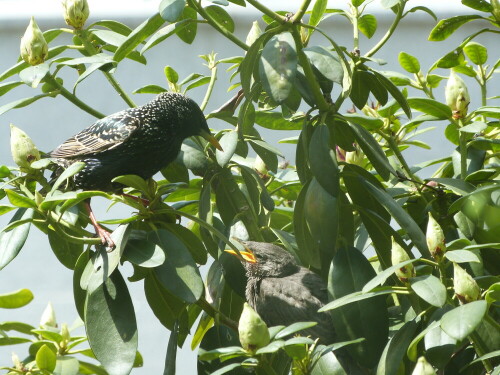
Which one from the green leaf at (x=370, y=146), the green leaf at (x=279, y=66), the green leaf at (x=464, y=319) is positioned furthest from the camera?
the green leaf at (x=370, y=146)

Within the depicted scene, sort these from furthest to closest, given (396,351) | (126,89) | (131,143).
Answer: (126,89) → (131,143) → (396,351)

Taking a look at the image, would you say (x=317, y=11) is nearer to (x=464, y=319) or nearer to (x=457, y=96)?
(x=457, y=96)

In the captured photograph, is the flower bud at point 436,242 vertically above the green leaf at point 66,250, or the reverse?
the green leaf at point 66,250

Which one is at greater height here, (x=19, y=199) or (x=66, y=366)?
(x=19, y=199)

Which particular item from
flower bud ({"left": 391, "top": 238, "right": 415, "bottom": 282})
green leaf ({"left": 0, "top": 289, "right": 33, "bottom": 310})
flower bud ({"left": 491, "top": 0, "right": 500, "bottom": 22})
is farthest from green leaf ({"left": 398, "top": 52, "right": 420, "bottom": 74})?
green leaf ({"left": 0, "top": 289, "right": 33, "bottom": 310})

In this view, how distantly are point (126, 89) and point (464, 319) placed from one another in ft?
8.84

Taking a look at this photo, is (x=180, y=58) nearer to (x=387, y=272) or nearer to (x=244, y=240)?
(x=244, y=240)

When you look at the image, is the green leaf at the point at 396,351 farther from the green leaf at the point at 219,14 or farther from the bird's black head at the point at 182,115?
the green leaf at the point at 219,14

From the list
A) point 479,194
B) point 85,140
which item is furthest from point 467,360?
point 85,140

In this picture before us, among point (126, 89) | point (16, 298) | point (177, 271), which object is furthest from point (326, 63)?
point (126, 89)

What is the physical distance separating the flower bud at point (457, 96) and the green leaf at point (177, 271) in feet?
2.05

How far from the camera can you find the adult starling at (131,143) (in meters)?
1.90

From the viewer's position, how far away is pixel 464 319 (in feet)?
3.78

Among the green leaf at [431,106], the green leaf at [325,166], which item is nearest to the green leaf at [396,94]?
the green leaf at [431,106]
